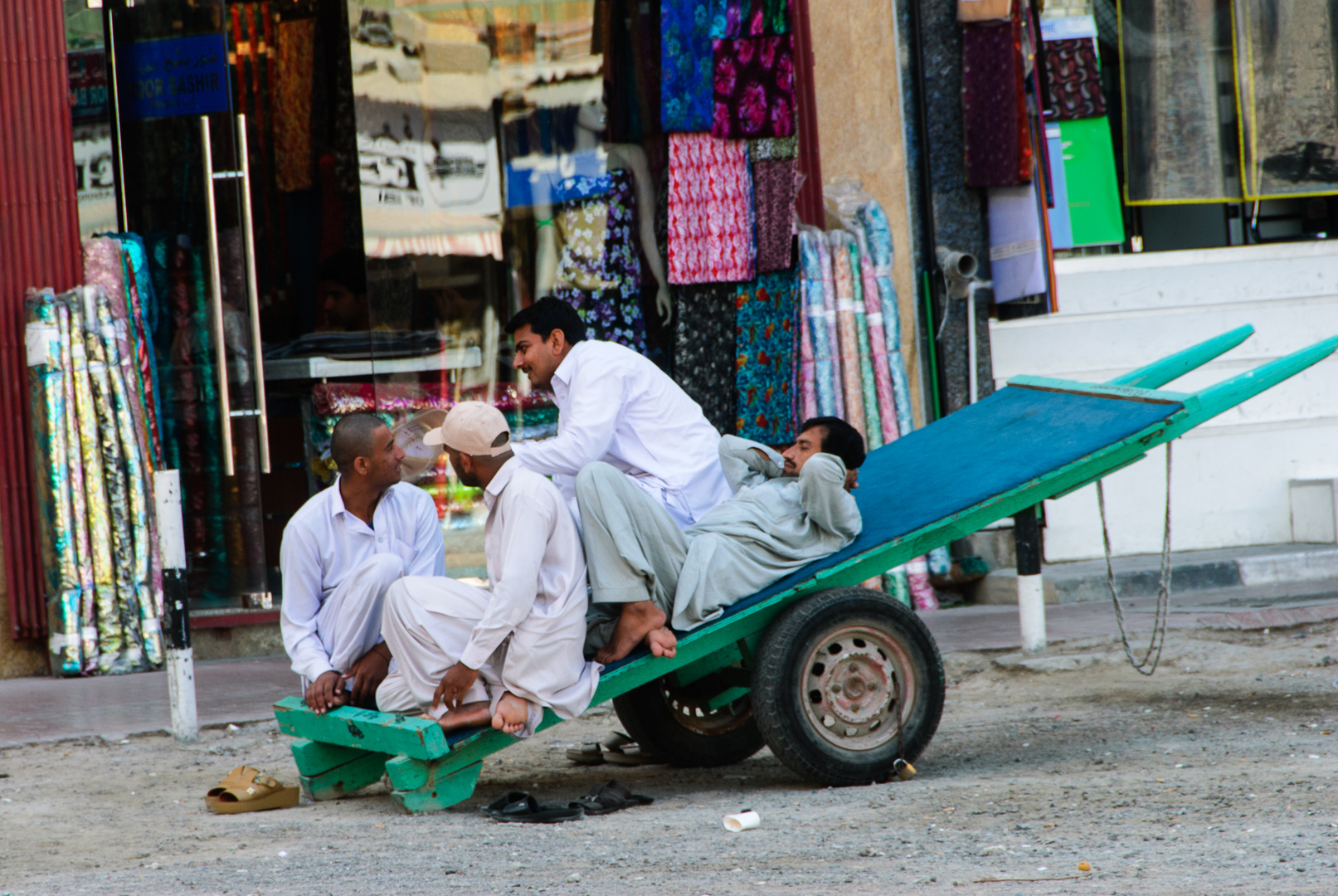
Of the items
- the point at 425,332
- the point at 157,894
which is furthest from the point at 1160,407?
the point at 425,332

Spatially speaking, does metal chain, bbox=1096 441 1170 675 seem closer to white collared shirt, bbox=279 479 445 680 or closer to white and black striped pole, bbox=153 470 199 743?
white collared shirt, bbox=279 479 445 680

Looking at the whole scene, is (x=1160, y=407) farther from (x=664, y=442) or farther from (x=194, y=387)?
(x=194, y=387)

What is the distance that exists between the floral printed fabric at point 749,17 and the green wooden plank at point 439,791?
5.01 m

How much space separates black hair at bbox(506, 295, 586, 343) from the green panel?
4.73m

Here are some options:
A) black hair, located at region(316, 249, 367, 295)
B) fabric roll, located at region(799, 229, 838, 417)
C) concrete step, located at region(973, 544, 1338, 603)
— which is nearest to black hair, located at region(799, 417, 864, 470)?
fabric roll, located at region(799, 229, 838, 417)

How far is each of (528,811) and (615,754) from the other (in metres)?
1.14

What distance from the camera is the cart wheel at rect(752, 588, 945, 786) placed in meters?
4.69

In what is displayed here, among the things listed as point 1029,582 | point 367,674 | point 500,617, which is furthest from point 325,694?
point 1029,582

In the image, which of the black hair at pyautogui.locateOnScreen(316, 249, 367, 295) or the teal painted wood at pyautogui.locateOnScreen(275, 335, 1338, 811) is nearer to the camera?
the teal painted wood at pyautogui.locateOnScreen(275, 335, 1338, 811)

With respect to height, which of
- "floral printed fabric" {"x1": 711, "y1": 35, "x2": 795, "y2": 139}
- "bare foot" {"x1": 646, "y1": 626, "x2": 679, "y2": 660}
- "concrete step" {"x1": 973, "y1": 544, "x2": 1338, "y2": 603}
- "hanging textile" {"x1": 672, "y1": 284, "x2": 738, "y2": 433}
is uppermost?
"floral printed fabric" {"x1": 711, "y1": 35, "x2": 795, "y2": 139}

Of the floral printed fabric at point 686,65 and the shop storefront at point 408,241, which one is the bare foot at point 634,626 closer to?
the shop storefront at point 408,241

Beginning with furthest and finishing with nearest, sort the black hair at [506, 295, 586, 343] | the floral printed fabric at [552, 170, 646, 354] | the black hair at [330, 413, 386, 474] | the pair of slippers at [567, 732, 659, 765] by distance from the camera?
the floral printed fabric at [552, 170, 646, 354] → the pair of slippers at [567, 732, 659, 765] → the black hair at [506, 295, 586, 343] → the black hair at [330, 413, 386, 474]

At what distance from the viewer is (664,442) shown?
17.8ft

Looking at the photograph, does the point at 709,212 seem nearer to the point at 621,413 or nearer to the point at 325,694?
the point at 621,413
